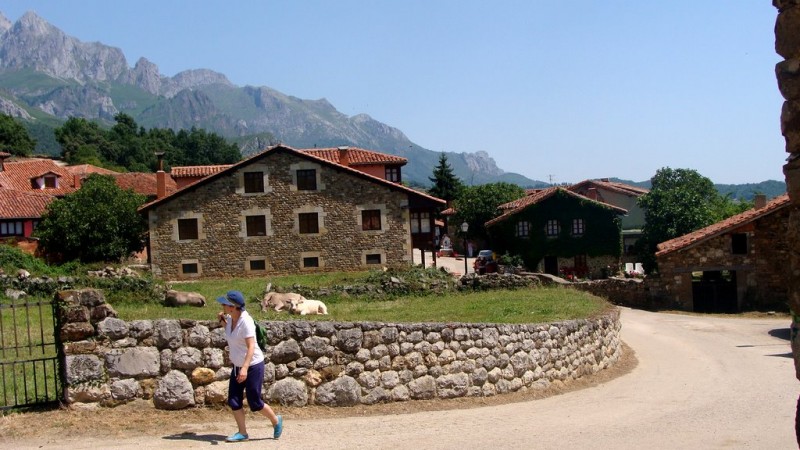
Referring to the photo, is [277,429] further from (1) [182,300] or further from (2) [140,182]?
(2) [140,182]

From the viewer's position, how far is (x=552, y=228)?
52.5 meters

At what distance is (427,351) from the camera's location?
43.0 feet

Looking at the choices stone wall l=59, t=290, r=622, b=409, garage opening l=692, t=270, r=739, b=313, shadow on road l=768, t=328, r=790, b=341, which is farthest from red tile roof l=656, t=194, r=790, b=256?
stone wall l=59, t=290, r=622, b=409

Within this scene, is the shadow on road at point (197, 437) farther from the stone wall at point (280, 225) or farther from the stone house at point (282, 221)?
the stone wall at point (280, 225)

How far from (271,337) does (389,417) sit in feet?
7.26

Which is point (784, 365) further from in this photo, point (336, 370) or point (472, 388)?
point (336, 370)

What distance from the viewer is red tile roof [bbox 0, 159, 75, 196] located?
66938mm

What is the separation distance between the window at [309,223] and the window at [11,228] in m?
22.9

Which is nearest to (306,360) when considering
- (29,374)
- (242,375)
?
(242,375)

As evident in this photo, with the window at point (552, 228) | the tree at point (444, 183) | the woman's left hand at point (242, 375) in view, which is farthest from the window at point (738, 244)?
the tree at point (444, 183)

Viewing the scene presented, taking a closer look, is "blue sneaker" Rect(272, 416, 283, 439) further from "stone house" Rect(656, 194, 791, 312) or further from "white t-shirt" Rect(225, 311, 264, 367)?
"stone house" Rect(656, 194, 791, 312)

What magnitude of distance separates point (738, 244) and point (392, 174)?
76.0 feet

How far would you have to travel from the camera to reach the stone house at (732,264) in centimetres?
3694

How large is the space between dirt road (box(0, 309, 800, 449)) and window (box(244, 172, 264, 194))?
86.2 feet
